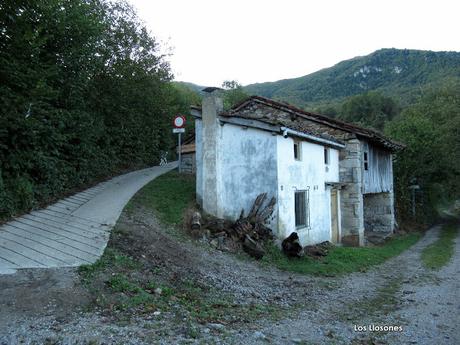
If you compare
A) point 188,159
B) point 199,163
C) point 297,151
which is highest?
point 188,159

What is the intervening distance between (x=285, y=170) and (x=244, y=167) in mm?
1328

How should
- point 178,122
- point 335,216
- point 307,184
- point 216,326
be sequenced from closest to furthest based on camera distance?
point 216,326, point 307,184, point 178,122, point 335,216

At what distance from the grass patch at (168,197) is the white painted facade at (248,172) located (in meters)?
0.80

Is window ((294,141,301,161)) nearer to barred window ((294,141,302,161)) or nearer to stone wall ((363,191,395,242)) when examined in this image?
barred window ((294,141,302,161))

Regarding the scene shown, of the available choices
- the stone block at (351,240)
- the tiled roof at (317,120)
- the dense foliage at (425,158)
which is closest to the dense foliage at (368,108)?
the dense foliage at (425,158)

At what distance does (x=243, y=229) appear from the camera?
34.7ft

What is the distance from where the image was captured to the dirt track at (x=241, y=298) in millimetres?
4590

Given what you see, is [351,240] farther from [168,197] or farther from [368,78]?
[368,78]

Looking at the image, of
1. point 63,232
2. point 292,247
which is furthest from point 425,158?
point 63,232

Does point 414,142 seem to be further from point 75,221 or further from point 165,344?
point 165,344

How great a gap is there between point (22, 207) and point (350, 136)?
1336 cm

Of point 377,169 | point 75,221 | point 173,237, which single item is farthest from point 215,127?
point 377,169

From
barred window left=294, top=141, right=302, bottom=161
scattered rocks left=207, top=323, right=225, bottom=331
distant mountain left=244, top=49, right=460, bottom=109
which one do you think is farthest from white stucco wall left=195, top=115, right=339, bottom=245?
distant mountain left=244, top=49, right=460, bottom=109

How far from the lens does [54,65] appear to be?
1150cm
